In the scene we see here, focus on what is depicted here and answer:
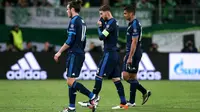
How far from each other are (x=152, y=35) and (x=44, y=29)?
4.68 meters

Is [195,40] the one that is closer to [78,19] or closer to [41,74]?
[41,74]

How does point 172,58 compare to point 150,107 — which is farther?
point 172,58

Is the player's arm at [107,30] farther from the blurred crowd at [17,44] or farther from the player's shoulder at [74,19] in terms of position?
the blurred crowd at [17,44]

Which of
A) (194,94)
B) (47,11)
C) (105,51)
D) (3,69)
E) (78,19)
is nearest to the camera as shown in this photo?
(78,19)

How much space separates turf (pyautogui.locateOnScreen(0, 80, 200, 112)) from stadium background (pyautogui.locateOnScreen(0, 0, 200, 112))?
3cm

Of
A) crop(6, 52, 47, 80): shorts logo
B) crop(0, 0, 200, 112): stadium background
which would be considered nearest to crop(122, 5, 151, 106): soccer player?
crop(0, 0, 200, 112): stadium background

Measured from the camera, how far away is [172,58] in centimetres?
2455

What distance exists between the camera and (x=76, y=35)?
494 inches

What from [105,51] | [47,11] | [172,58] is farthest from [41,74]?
[105,51]

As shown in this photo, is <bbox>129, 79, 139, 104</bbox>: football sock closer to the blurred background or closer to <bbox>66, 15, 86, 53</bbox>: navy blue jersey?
<bbox>66, 15, 86, 53</bbox>: navy blue jersey

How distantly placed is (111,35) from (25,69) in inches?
423

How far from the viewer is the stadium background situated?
20328mm

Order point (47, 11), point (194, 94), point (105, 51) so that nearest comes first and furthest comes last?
point (105, 51)
point (194, 94)
point (47, 11)

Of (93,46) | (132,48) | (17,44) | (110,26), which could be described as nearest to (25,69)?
(17,44)
